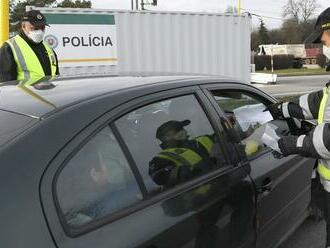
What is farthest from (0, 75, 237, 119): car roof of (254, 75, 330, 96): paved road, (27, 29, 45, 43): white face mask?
(254, 75, 330, 96): paved road

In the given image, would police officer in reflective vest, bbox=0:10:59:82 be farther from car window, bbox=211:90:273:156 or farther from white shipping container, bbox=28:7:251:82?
white shipping container, bbox=28:7:251:82

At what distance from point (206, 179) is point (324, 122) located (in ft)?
2.96

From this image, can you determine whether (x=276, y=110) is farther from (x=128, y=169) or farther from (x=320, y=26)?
(x=128, y=169)

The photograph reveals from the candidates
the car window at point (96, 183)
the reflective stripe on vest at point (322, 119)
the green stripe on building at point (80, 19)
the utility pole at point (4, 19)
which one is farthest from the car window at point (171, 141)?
the green stripe on building at point (80, 19)

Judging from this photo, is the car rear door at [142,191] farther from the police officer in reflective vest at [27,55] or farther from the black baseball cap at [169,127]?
the police officer in reflective vest at [27,55]

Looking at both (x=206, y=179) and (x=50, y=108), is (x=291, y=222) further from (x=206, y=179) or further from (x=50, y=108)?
(x=50, y=108)

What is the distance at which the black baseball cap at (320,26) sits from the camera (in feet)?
11.0

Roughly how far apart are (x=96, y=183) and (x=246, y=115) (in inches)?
75.9

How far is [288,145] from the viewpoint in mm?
3266

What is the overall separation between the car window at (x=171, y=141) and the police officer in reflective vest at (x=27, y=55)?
237cm

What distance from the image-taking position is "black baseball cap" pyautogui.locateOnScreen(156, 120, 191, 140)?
271cm

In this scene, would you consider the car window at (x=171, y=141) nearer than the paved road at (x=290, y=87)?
Yes

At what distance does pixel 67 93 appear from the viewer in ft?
8.13

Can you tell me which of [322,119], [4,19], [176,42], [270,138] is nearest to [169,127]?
[270,138]
